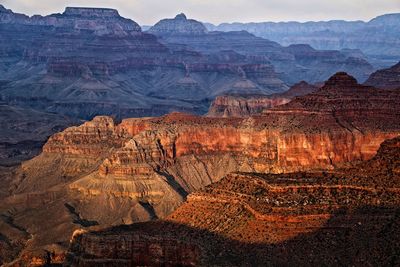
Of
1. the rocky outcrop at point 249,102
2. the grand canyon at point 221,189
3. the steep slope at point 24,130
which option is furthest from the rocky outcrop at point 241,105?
the steep slope at point 24,130

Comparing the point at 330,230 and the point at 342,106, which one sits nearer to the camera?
the point at 330,230

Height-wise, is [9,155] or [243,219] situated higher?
[243,219]

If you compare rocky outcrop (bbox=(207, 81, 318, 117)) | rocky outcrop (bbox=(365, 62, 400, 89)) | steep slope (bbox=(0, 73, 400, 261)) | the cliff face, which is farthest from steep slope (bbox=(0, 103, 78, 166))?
the cliff face

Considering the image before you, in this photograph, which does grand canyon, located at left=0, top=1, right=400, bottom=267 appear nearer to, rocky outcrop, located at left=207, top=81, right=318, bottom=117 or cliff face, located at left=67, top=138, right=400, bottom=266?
cliff face, located at left=67, top=138, right=400, bottom=266

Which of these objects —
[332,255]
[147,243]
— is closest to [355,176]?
[332,255]

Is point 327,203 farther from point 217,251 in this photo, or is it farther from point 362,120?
point 362,120

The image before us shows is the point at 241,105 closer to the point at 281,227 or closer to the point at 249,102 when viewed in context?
the point at 249,102
